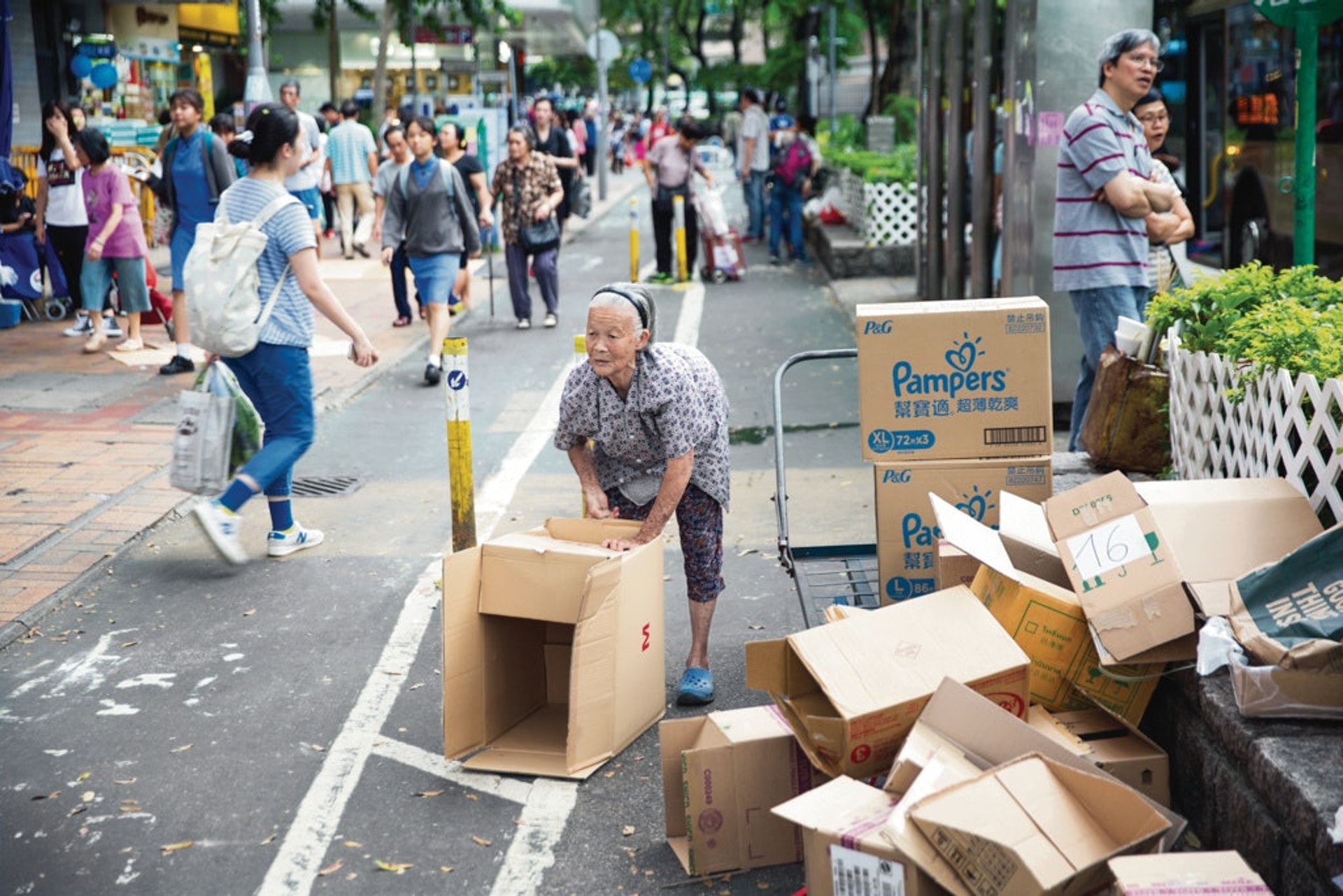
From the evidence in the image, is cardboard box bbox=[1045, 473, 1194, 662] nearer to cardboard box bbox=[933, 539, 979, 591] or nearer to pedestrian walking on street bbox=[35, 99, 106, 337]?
cardboard box bbox=[933, 539, 979, 591]

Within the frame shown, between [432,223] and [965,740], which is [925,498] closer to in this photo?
[965,740]

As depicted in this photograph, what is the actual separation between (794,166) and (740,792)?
15127mm

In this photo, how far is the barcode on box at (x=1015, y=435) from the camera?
497 cm

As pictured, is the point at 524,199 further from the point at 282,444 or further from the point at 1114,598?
the point at 1114,598

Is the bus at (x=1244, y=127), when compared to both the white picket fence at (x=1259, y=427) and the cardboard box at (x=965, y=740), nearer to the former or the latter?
the white picket fence at (x=1259, y=427)

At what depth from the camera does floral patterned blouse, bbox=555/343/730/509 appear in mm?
4711

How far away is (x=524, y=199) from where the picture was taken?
13.0m

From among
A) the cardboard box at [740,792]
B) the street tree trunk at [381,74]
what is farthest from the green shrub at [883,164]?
the cardboard box at [740,792]

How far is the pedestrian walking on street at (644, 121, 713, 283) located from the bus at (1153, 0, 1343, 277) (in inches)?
198

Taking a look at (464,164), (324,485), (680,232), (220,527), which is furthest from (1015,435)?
(680,232)

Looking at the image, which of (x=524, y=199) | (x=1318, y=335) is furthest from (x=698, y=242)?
(x=1318, y=335)

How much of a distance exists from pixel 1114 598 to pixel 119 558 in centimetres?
457

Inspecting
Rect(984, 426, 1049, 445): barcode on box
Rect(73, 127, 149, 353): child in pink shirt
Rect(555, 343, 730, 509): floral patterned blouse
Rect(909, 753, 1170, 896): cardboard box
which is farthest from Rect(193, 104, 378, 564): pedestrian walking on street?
Rect(73, 127, 149, 353): child in pink shirt

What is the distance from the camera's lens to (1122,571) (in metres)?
4.02
